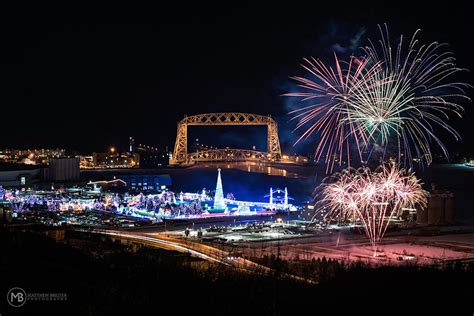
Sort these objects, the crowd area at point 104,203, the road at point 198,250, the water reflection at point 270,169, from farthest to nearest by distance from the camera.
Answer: the water reflection at point 270,169 → the crowd area at point 104,203 → the road at point 198,250

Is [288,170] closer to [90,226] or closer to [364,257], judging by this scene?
[90,226]

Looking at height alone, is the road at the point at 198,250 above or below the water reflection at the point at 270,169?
below

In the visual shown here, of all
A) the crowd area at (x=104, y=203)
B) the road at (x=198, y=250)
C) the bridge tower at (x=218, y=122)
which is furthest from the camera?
the bridge tower at (x=218, y=122)

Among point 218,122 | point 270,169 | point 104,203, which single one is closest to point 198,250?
point 104,203

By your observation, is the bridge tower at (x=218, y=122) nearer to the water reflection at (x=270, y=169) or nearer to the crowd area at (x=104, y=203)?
the water reflection at (x=270, y=169)

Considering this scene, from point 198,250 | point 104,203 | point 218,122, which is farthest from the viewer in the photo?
point 218,122

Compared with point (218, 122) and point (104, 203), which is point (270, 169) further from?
point (104, 203)

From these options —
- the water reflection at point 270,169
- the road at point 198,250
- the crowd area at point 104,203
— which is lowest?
the road at point 198,250

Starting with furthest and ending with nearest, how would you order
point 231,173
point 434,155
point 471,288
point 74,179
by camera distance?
point 231,173, point 434,155, point 74,179, point 471,288

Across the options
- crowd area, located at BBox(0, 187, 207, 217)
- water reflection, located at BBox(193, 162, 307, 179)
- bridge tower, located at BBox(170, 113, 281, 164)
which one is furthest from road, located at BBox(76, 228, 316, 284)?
bridge tower, located at BBox(170, 113, 281, 164)

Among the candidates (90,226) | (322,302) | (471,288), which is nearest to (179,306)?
(322,302)

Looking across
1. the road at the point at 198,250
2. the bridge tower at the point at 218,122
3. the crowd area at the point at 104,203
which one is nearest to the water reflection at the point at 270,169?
the bridge tower at the point at 218,122
